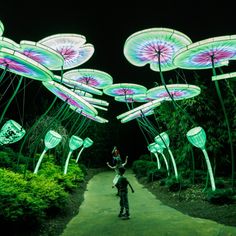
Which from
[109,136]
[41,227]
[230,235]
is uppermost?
[109,136]

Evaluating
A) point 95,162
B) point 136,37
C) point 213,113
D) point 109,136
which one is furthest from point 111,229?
point 109,136

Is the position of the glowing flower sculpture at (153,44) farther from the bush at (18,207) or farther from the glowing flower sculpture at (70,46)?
the bush at (18,207)

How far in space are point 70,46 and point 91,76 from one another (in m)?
3.04

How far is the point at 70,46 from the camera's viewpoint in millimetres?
9906

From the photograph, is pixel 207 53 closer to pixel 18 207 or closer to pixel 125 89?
pixel 18 207

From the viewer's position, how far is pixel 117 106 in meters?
33.3

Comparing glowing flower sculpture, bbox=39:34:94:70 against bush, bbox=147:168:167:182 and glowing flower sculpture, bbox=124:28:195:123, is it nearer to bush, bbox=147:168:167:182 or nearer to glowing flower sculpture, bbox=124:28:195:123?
glowing flower sculpture, bbox=124:28:195:123

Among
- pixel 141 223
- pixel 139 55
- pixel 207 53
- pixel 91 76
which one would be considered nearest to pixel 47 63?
pixel 139 55

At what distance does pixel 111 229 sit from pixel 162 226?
1.18 meters

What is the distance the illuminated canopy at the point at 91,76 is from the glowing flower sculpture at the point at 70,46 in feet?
2.02

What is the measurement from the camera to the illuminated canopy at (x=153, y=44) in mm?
7945

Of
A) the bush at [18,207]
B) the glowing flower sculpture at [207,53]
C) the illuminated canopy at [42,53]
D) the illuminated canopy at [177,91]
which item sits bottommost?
the bush at [18,207]

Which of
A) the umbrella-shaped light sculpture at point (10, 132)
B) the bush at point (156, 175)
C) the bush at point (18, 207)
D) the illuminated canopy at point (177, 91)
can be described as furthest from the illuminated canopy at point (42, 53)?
the bush at point (156, 175)

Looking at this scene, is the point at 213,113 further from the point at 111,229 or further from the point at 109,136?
the point at 109,136
